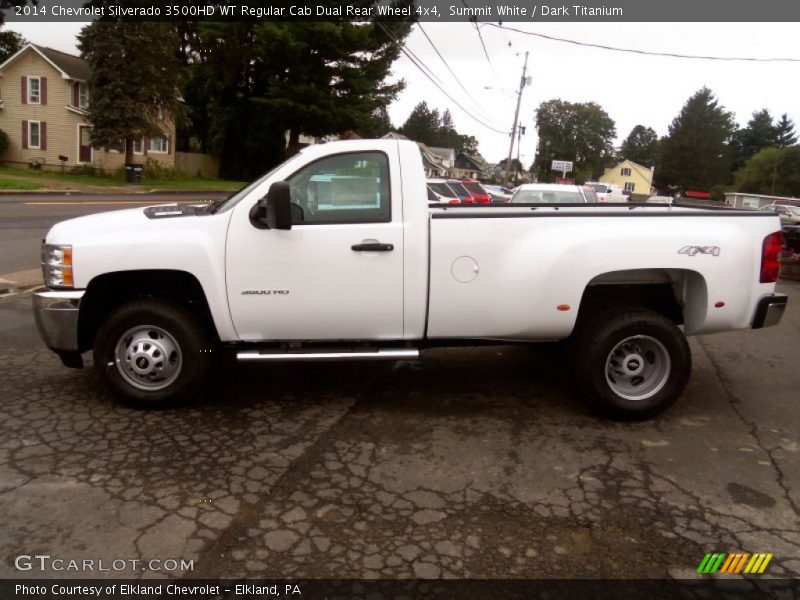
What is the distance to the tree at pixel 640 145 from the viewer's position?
478 feet

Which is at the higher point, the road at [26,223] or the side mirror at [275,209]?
the side mirror at [275,209]

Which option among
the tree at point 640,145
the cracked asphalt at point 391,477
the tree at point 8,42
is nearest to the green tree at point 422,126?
the tree at point 640,145

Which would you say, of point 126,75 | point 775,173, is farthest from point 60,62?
point 775,173

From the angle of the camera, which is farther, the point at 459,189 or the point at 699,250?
the point at 459,189

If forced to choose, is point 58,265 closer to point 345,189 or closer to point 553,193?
point 345,189

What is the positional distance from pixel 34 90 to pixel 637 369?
144ft

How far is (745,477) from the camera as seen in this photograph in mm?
3998

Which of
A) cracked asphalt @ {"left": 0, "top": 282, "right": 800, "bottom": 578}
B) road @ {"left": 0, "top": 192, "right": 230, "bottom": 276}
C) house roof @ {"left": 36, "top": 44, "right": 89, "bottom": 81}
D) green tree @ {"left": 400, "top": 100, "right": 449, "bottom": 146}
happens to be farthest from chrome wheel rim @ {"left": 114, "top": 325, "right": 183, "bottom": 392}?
green tree @ {"left": 400, "top": 100, "right": 449, "bottom": 146}

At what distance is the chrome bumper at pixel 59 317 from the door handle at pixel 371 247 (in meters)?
1.89

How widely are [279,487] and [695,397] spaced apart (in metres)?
3.55

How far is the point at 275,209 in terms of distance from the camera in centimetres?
427

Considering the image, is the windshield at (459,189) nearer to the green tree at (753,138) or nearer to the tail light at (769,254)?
the tail light at (769,254)

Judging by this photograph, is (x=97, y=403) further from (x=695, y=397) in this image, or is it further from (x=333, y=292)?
(x=695, y=397)

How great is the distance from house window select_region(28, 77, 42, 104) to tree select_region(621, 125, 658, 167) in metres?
128
